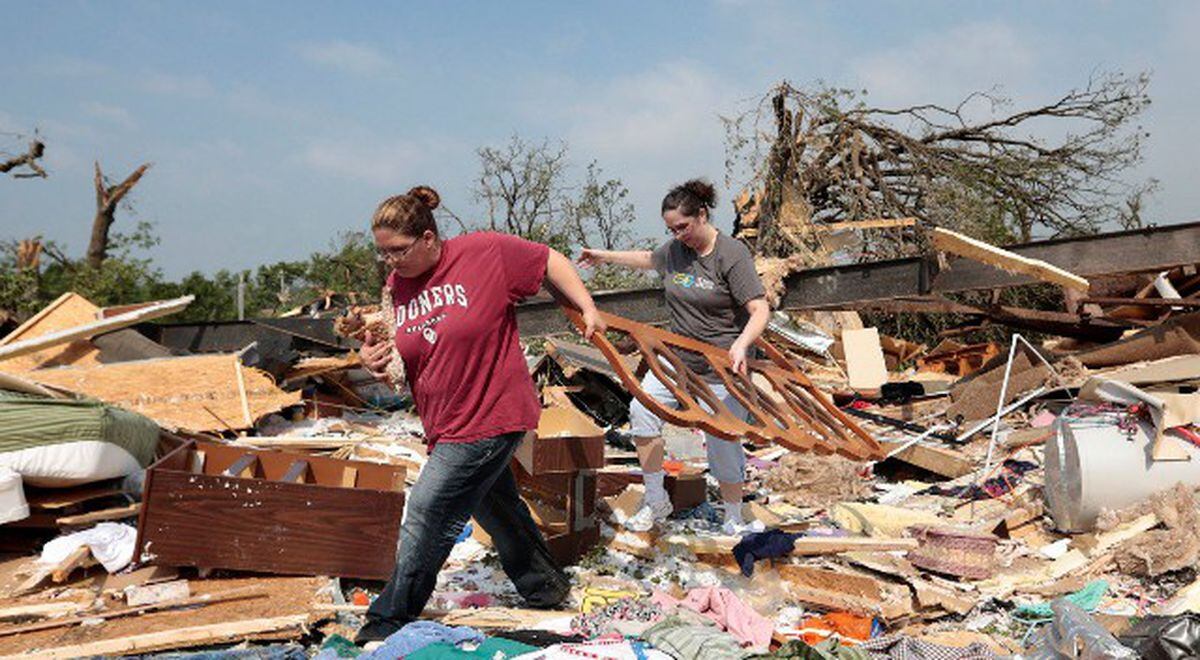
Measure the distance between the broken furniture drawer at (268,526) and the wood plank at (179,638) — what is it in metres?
0.69

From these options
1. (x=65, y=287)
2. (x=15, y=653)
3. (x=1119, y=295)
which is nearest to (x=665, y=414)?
(x=15, y=653)

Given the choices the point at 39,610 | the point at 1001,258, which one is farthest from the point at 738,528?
the point at 39,610

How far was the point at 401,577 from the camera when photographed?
409cm

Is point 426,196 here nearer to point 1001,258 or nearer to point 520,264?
point 520,264

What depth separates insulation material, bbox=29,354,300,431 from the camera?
799 cm

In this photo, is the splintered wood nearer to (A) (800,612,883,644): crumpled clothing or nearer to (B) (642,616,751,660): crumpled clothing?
(A) (800,612,883,644): crumpled clothing

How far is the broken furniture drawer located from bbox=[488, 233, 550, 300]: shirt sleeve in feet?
5.18

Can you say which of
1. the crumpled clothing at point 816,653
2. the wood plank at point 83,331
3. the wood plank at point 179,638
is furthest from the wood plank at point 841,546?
the wood plank at point 83,331

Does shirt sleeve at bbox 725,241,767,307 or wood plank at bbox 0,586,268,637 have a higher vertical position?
shirt sleeve at bbox 725,241,767,307

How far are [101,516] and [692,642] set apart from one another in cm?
388

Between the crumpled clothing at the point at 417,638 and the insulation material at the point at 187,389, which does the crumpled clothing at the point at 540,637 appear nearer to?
the crumpled clothing at the point at 417,638

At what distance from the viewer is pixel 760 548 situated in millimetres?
5375

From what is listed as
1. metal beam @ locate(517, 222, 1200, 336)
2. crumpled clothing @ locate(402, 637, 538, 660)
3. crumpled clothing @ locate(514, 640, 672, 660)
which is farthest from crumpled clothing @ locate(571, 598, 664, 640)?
metal beam @ locate(517, 222, 1200, 336)

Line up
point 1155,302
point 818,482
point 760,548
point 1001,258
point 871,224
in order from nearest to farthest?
point 760,548 < point 818,482 < point 1001,258 < point 1155,302 < point 871,224
